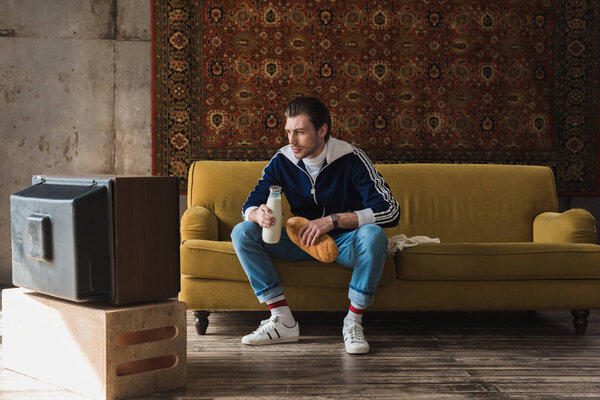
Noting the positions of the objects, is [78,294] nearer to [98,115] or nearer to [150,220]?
[150,220]

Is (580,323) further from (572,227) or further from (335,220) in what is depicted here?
(335,220)

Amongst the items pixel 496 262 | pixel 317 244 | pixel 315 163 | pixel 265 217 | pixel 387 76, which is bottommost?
pixel 496 262

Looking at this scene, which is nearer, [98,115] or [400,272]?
[400,272]

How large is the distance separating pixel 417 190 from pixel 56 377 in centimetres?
209

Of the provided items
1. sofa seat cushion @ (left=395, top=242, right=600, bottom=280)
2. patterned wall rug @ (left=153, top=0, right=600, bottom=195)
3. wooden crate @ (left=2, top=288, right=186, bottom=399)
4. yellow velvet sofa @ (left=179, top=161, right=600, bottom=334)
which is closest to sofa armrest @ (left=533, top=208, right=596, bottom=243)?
yellow velvet sofa @ (left=179, top=161, right=600, bottom=334)

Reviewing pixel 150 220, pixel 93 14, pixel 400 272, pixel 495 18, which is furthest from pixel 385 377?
pixel 93 14

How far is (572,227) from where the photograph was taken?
9.16 feet

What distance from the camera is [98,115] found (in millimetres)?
3695

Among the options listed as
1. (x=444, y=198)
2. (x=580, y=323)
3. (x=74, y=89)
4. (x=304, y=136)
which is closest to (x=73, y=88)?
(x=74, y=89)

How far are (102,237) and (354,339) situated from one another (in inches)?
42.7

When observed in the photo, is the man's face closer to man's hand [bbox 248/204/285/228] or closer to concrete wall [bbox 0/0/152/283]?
man's hand [bbox 248/204/285/228]

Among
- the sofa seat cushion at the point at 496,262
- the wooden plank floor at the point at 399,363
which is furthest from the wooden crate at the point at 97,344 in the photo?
the sofa seat cushion at the point at 496,262

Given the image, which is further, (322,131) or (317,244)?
(322,131)

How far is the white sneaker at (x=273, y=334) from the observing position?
2.35 metres
